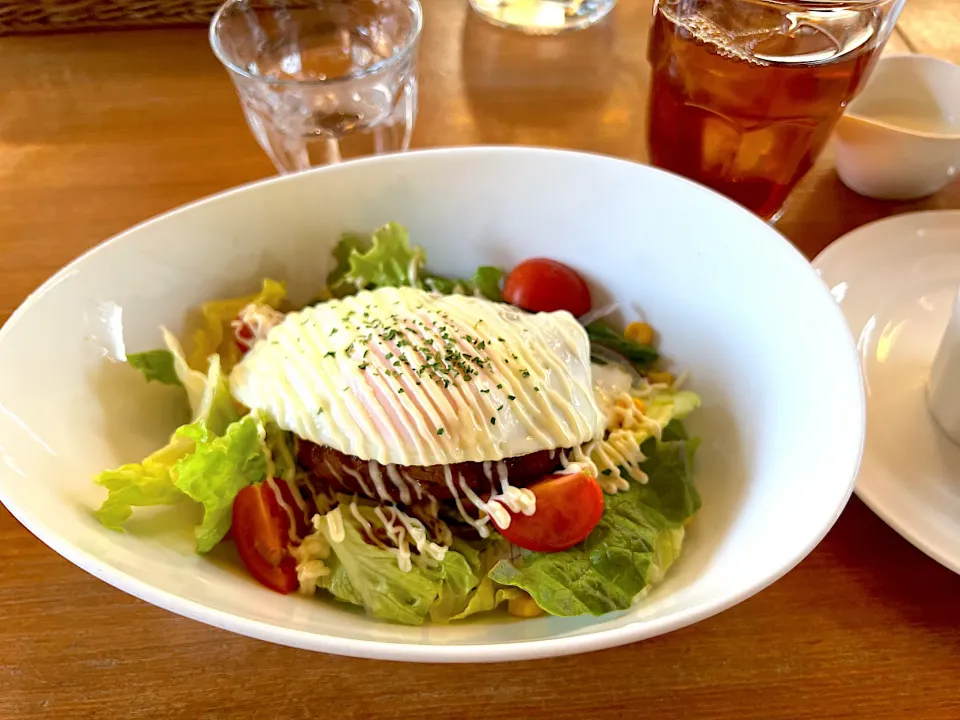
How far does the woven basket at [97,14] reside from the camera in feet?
7.28

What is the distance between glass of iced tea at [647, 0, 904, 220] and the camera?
1389 millimetres

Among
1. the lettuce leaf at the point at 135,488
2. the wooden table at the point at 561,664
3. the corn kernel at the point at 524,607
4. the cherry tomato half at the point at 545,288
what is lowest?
the wooden table at the point at 561,664

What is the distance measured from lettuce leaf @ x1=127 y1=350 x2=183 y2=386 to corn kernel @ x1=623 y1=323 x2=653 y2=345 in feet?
2.60

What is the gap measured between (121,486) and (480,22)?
6.16 feet

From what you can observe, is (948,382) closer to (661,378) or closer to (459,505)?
(661,378)

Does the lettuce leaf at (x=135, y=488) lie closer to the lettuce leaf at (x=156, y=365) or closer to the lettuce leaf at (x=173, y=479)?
the lettuce leaf at (x=173, y=479)

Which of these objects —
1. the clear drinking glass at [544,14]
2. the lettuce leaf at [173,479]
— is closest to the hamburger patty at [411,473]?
the lettuce leaf at [173,479]

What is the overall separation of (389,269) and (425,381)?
0.33 metres

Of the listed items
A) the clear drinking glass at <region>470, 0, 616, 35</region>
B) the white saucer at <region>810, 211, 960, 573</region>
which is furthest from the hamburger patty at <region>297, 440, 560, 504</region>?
the clear drinking glass at <region>470, 0, 616, 35</region>

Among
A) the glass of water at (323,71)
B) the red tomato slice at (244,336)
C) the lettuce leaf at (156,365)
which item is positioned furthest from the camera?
the glass of water at (323,71)

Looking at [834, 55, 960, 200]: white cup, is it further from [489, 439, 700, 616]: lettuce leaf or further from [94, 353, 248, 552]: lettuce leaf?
[94, 353, 248, 552]: lettuce leaf

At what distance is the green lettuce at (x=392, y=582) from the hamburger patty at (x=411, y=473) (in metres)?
0.09

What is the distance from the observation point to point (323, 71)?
188 centimetres

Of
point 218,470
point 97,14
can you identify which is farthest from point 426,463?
point 97,14
